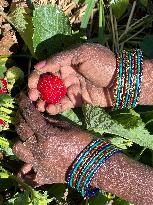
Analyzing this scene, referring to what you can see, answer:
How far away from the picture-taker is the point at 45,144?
1.83 meters

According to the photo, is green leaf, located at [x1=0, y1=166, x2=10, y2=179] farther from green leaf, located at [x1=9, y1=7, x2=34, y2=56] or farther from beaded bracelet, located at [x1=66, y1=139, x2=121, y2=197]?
green leaf, located at [x1=9, y1=7, x2=34, y2=56]

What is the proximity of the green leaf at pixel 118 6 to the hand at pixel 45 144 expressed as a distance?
0.73m

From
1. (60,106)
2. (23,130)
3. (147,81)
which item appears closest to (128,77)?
(147,81)

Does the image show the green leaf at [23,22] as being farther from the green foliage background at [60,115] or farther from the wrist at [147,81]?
the wrist at [147,81]

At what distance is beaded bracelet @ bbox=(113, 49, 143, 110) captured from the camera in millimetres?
1871

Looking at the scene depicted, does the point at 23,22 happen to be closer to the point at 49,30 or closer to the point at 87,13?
the point at 49,30

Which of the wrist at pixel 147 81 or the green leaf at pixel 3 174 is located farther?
the green leaf at pixel 3 174

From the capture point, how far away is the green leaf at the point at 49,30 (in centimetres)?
210

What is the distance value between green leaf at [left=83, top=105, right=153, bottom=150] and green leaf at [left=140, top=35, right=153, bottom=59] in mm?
419

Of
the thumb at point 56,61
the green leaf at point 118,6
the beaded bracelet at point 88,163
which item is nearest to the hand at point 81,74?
the thumb at point 56,61

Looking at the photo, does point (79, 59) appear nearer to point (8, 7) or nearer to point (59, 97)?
point (59, 97)

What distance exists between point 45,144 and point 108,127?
1.00ft

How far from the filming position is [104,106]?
6.76 feet

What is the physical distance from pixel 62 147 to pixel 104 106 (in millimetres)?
332
